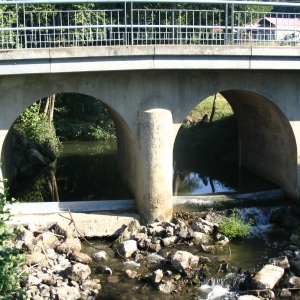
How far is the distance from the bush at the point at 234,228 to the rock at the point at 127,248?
259cm

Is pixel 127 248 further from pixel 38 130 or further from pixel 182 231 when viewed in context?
pixel 38 130

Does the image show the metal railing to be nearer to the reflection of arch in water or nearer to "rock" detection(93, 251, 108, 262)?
the reflection of arch in water

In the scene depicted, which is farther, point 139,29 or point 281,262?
point 139,29

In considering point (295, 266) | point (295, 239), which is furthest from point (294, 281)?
point (295, 239)

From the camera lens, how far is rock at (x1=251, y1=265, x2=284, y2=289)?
11.9 metres

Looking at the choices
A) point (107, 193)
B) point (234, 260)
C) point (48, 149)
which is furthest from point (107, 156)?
point (234, 260)

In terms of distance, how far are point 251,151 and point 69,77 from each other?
8903 millimetres

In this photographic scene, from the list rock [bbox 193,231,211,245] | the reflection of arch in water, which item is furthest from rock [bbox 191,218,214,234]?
the reflection of arch in water

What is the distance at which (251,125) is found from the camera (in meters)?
21.2

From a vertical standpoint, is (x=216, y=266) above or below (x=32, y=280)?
below

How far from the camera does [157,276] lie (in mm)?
12195

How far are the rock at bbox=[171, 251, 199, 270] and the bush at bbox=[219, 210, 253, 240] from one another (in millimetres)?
2025

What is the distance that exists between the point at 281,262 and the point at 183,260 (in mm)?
2255

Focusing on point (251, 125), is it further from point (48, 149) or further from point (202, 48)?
point (48, 149)
